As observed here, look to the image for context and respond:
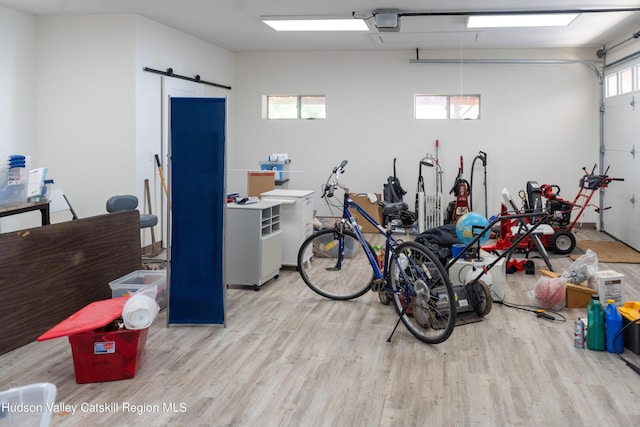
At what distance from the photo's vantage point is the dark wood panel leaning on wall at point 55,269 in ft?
12.3

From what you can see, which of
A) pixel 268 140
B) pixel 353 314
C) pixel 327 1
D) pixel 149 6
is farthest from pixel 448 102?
pixel 353 314

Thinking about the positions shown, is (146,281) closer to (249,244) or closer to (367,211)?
(249,244)

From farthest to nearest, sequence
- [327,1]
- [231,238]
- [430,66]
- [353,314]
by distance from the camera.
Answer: [430,66] < [327,1] < [231,238] < [353,314]

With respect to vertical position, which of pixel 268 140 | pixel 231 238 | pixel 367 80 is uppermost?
pixel 367 80

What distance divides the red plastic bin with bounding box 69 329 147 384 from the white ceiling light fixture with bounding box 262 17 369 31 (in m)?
4.65

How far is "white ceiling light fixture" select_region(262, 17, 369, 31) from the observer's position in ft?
22.8

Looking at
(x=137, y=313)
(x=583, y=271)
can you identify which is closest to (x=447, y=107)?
(x=583, y=271)

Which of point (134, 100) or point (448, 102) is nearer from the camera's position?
point (134, 100)

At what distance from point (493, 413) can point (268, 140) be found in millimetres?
7516

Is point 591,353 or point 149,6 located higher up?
point 149,6

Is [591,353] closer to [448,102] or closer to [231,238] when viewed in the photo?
[231,238]

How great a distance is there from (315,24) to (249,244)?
3.31 meters

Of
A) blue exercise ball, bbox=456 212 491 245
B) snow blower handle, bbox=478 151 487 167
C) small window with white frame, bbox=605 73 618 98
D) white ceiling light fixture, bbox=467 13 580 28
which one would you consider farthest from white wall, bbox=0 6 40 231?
small window with white frame, bbox=605 73 618 98

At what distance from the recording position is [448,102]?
31.2 ft
